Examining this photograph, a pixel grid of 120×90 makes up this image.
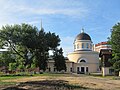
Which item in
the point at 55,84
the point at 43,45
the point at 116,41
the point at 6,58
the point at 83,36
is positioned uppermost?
the point at 83,36

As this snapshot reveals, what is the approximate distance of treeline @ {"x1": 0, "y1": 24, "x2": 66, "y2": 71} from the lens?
7881cm

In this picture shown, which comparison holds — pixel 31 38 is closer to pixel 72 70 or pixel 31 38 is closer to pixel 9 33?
pixel 9 33

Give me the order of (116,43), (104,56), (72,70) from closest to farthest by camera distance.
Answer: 1. (116,43)
2. (104,56)
3. (72,70)

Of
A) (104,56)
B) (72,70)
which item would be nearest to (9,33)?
(104,56)

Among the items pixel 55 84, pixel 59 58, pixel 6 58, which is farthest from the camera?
pixel 59 58

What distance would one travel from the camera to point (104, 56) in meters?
84.2

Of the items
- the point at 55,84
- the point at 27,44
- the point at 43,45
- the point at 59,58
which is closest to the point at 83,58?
the point at 59,58

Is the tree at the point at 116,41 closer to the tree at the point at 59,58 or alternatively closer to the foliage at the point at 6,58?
the tree at the point at 59,58

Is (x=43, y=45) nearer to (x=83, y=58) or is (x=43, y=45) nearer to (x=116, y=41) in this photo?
(x=116, y=41)

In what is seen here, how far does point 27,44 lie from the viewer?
78188mm

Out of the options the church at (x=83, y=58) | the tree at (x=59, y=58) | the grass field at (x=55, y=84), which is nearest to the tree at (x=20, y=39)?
the tree at (x=59, y=58)

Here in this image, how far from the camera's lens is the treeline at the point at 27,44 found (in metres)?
78.8

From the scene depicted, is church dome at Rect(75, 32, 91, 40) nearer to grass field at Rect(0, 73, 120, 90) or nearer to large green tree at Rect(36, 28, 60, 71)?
large green tree at Rect(36, 28, 60, 71)

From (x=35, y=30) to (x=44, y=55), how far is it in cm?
760
